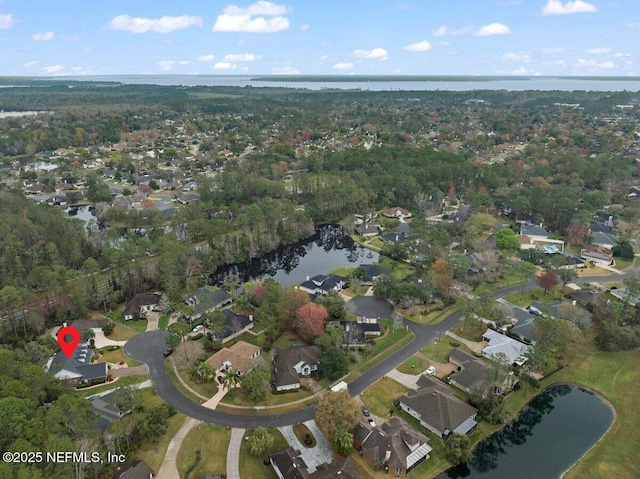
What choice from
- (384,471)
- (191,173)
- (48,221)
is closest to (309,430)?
(384,471)

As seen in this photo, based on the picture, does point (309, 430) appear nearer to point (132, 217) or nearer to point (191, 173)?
point (132, 217)

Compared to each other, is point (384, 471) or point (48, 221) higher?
point (48, 221)

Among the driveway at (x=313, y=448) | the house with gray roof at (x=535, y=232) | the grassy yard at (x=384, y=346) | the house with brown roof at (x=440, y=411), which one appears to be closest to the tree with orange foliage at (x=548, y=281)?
the grassy yard at (x=384, y=346)

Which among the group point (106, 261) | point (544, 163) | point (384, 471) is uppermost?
point (544, 163)

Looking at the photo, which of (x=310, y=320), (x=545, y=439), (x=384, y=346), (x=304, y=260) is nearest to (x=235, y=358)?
(x=310, y=320)

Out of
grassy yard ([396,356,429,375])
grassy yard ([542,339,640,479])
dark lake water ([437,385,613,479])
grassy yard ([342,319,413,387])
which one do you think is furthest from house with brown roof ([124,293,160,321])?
grassy yard ([542,339,640,479])

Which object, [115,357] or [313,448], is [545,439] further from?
[115,357]

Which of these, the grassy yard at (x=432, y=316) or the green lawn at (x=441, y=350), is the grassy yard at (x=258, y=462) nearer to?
the green lawn at (x=441, y=350)
